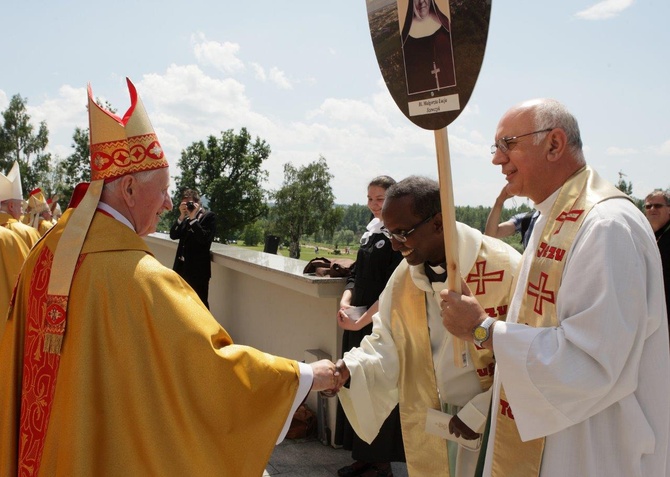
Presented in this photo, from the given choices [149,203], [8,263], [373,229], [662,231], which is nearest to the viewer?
[149,203]

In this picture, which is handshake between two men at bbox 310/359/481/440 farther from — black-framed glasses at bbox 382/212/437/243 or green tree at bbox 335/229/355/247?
green tree at bbox 335/229/355/247

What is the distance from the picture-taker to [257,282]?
23.0 feet

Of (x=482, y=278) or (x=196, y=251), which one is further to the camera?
(x=196, y=251)

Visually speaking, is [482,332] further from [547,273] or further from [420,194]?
[420,194]

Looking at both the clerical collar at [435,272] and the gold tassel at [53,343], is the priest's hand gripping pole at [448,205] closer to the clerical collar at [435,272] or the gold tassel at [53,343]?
the clerical collar at [435,272]

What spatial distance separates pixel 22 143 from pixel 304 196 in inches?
1348

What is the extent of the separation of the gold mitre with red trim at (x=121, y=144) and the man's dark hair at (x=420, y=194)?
41.6 inches

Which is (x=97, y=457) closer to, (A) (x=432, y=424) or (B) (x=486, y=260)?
(A) (x=432, y=424)

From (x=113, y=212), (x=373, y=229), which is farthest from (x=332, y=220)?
(x=113, y=212)

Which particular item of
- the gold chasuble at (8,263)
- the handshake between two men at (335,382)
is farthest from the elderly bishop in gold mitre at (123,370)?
the gold chasuble at (8,263)

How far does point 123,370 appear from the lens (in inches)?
88.5

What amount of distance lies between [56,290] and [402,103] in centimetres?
147

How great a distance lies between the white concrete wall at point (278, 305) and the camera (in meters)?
4.82

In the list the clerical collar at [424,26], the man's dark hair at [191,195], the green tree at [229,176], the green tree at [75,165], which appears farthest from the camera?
the green tree at [229,176]
